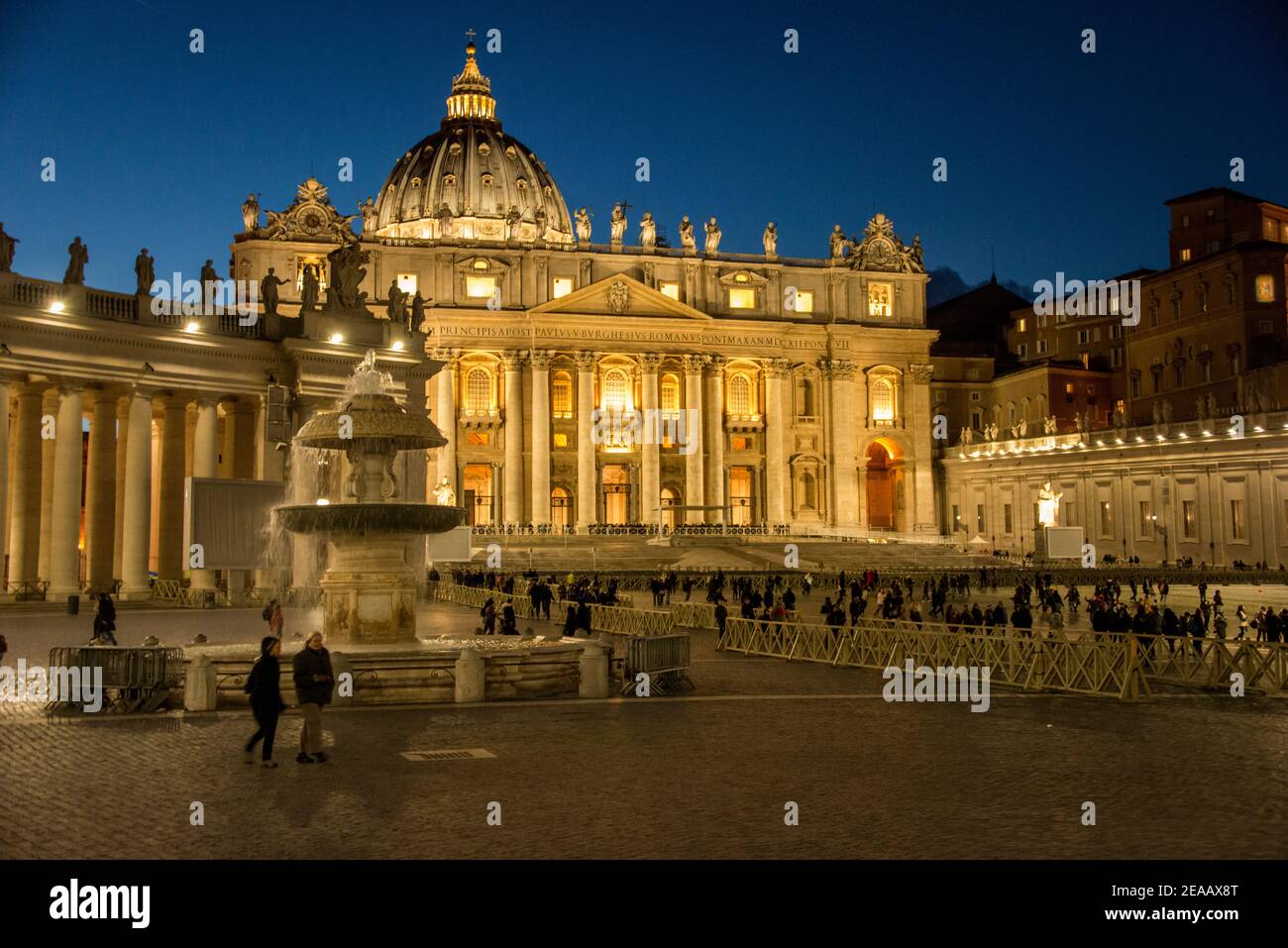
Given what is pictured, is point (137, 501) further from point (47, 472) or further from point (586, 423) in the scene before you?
point (586, 423)

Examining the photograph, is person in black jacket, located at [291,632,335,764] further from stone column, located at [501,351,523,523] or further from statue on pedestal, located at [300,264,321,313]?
stone column, located at [501,351,523,523]

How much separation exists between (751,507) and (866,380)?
39.2 ft

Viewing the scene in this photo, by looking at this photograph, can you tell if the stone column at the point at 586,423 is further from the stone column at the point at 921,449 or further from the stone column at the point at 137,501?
the stone column at the point at 137,501

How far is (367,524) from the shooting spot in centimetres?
1789

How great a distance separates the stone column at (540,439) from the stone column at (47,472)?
45.9 meters

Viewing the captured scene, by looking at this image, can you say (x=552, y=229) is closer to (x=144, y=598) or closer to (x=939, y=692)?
(x=144, y=598)

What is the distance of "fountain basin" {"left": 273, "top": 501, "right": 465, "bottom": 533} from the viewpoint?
1761 centimetres

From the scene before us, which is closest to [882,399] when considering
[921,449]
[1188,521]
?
[921,449]

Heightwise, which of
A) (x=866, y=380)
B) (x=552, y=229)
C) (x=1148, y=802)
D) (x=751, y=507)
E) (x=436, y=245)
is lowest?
(x=1148, y=802)

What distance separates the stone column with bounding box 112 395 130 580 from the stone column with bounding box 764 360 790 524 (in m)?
52.5

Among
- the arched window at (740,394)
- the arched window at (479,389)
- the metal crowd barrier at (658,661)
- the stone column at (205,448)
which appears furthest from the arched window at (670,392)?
the metal crowd barrier at (658,661)

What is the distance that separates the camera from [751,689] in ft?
58.7

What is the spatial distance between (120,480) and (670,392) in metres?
51.3
